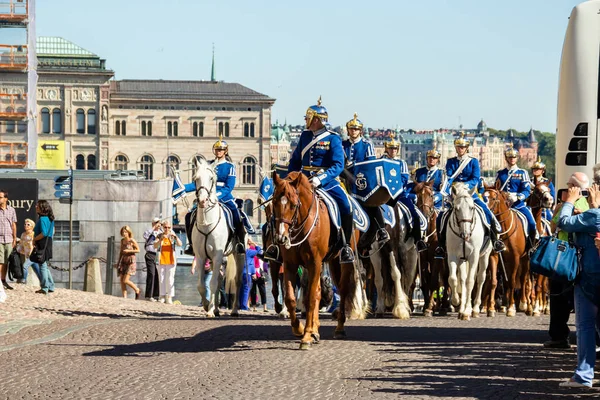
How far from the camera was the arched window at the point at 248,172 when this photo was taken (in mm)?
157625

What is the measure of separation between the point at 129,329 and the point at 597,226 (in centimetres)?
791

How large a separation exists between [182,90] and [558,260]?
148203 mm

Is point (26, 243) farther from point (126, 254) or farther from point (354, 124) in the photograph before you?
point (354, 124)

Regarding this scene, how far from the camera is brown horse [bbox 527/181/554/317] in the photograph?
2357 centimetres

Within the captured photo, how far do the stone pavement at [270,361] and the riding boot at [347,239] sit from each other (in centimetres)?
92

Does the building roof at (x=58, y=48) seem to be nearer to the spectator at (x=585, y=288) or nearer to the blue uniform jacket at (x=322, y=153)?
the blue uniform jacket at (x=322, y=153)

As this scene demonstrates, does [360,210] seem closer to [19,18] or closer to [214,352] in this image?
[214,352]

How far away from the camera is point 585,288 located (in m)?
12.3

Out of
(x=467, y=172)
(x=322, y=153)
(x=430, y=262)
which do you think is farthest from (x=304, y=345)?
(x=430, y=262)

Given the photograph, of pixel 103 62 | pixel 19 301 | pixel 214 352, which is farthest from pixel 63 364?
pixel 103 62

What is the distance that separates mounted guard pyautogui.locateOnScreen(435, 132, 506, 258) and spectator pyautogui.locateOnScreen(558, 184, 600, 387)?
9.47 meters

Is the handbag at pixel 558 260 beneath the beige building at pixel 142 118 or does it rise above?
beneath

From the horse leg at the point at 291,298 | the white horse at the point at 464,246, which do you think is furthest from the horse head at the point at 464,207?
the horse leg at the point at 291,298

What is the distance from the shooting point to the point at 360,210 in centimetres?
1825
